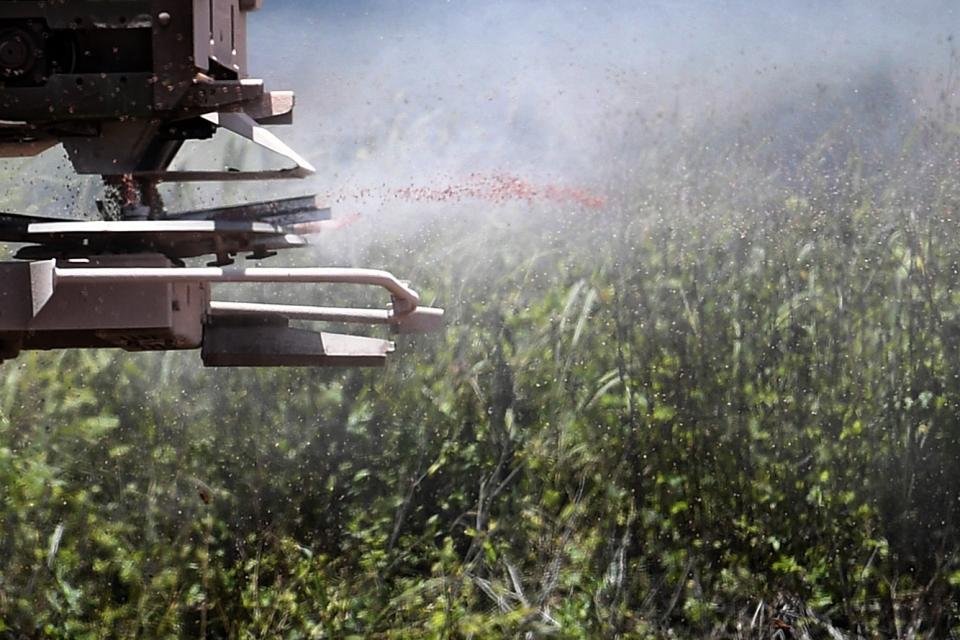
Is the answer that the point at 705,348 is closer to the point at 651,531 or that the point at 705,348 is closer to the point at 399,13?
the point at 651,531

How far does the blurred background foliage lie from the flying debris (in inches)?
94.3

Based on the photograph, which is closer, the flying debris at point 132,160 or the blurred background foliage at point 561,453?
the flying debris at point 132,160

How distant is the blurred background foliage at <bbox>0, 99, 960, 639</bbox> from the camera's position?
18.1 feet

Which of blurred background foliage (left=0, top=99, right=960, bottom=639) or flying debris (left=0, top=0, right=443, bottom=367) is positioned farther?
blurred background foliage (left=0, top=99, right=960, bottom=639)

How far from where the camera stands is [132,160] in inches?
122

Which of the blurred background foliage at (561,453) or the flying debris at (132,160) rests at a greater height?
the flying debris at (132,160)

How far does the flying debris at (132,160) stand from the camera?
9.50 ft

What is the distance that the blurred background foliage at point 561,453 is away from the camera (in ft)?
18.1

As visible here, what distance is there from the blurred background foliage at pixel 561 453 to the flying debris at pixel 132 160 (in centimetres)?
239

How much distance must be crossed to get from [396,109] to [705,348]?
144 cm

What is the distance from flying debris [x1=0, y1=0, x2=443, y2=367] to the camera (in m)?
2.89

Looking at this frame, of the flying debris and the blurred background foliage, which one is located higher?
the flying debris

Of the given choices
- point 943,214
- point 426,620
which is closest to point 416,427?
point 426,620

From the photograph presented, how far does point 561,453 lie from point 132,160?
2.76m
